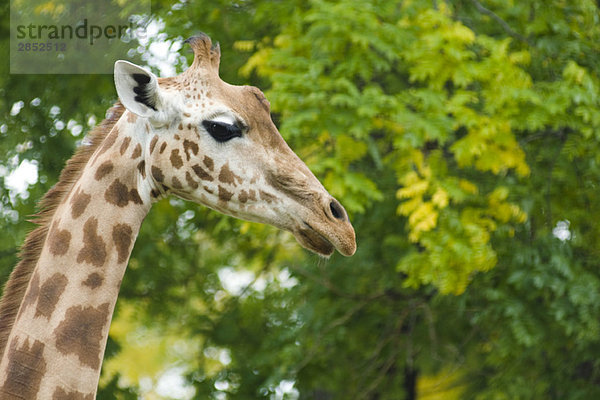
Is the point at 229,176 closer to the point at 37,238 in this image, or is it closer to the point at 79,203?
the point at 79,203

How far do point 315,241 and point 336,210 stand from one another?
0.15 meters

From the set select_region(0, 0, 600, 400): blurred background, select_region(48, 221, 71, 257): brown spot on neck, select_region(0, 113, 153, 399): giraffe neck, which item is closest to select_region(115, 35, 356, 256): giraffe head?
select_region(0, 113, 153, 399): giraffe neck

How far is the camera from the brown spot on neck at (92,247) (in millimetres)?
3275

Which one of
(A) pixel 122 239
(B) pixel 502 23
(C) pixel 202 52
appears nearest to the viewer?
(A) pixel 122 239

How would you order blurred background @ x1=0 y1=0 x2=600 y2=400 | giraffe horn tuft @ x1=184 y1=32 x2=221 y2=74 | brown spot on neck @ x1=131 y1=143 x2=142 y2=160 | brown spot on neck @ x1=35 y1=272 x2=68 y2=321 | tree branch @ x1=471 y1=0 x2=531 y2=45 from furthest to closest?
tree branch @ x1=471 y1=0 x2=531 y2=45 → blurred background @ x1=0 y1=0 x2=600 y2=400 → giraffe horn tuft @ x1=184 y1=32 x2=221 y2=74 → brown spot on neck @ x1=131 y1=143 x2=142 y2=160 → brown spot on neck @ x1=35 y1=272 x2=68 y2=321

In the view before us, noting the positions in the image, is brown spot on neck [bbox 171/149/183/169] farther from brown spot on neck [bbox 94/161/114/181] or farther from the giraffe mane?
the giraffe mane

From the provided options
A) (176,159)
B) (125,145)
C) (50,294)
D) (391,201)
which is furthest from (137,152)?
(391,201)

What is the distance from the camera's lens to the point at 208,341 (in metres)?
9.84

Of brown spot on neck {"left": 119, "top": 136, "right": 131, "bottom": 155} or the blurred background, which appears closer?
brown spot on neck {"left": 119, "top": 136, "right": 131, "bottom": 155}

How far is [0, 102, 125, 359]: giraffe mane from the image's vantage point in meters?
3.36

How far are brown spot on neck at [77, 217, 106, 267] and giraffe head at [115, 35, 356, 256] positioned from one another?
0.29 m

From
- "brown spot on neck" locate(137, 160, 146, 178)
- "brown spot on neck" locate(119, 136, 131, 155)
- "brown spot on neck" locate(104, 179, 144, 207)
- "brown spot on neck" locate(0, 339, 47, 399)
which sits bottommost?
"brown spot on neck" locate(0, 339, 47, 399)

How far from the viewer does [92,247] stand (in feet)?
10.8

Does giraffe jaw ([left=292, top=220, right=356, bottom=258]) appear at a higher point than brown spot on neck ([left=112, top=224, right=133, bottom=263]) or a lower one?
higher
